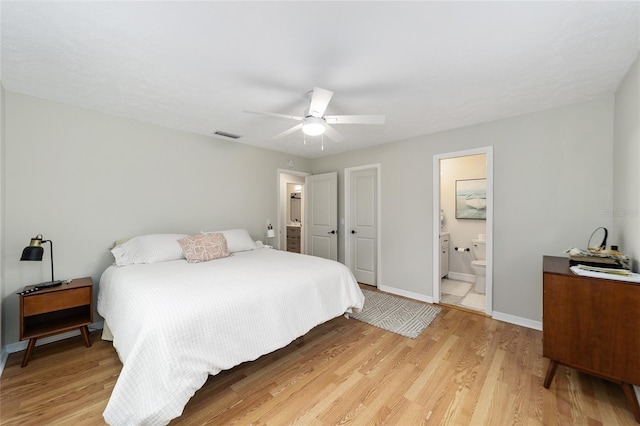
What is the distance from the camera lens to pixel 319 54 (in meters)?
1.71

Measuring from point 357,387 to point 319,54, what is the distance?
7.84ft

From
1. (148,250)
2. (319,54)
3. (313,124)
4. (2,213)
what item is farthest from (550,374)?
(2,213)

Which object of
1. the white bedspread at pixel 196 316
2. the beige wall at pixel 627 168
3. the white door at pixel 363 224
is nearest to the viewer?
the white bedspread at pixel 196 316

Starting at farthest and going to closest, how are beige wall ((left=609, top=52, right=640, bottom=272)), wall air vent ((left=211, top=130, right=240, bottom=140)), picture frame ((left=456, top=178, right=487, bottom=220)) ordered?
picture frame ((left=456, top=178, right=487, bottom=220))
wall air vent ((left=211, top=130, right=240, bottom=140))
beige wall ((left=609, top=52, right=640, bottom=272))

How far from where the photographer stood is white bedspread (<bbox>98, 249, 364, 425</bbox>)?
136 cm

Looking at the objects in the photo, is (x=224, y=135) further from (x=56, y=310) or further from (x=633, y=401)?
(x=633, y=401)

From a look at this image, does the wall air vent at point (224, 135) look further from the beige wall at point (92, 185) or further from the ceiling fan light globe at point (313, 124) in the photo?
the ceiling fan light globe at point (313, 124)

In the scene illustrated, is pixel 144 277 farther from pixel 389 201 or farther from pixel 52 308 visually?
pixel 389 201

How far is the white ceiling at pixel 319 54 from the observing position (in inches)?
53.8

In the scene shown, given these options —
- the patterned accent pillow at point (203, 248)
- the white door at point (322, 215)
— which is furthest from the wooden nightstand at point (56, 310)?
the white door at point (322, 215)

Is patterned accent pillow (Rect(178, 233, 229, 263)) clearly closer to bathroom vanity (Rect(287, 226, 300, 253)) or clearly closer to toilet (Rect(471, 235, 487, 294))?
bathroom vanity (Rect(287, 226, 300, 253))

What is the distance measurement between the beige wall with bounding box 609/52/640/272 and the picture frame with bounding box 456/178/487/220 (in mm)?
2041

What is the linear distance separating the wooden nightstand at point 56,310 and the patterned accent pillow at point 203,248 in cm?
86

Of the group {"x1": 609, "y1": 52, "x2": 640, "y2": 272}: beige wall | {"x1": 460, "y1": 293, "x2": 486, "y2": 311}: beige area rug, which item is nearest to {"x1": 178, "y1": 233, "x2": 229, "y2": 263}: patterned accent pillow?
{"x1": 460, "y1": 293, "x2": 486, "y2": 311}: beige area rug
